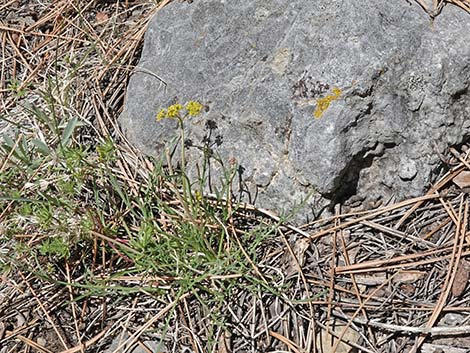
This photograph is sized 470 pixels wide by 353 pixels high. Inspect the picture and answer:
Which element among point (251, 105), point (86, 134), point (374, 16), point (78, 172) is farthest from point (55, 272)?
point (374, 16)

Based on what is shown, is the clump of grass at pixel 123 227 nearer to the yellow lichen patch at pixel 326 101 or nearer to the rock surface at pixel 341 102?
→ the rock surface at pixel 341 102

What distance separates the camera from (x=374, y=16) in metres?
2.32

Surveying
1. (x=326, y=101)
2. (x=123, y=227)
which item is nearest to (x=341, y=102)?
(x=326, y=101)

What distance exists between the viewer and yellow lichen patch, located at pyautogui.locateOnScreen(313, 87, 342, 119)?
223 cm

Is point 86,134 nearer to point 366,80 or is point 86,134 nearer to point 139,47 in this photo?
point 139,47

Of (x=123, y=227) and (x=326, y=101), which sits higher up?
(x=326, y=101)

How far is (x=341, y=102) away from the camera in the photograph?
2.22 meters

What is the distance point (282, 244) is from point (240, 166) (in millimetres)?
340

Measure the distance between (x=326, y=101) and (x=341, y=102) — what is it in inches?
2.1

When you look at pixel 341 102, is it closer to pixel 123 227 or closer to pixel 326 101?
pixel 326 101

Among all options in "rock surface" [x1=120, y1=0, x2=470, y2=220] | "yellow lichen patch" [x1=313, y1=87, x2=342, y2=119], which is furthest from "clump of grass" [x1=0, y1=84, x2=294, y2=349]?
"yellow lichen patch" [x1=313, y1=87, x2=342, y2=119]

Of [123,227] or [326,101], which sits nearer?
[326,101]

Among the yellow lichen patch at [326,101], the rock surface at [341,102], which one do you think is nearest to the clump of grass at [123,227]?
the rock surface at [341,102]

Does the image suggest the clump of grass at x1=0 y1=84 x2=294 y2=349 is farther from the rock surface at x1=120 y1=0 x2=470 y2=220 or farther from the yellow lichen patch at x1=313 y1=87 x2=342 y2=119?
the yellow lichen patch at x1=313 y1=87 x2=342 y2=119
